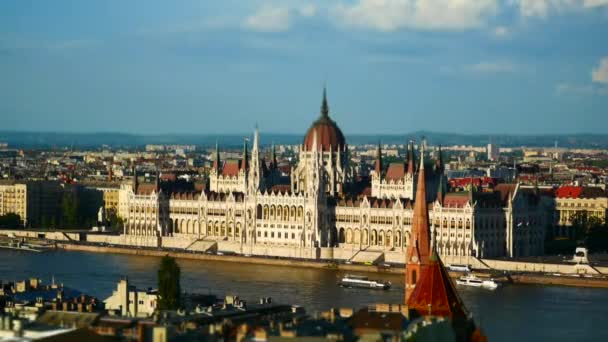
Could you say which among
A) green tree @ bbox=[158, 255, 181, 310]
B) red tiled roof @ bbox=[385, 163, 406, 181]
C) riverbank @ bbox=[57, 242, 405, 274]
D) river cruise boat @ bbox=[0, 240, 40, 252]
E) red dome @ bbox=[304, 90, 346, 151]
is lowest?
riverbank @ bbox=[57, 242, 405, 274]

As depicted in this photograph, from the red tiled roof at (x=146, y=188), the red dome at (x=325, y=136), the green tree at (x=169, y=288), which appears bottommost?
the green tree at (x=169, y=288)

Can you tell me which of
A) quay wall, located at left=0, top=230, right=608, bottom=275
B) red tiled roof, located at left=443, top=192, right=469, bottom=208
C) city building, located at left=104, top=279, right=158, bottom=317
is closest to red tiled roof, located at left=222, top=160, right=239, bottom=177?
quay wall, located at left=0, top=230, right=608, bottom=275

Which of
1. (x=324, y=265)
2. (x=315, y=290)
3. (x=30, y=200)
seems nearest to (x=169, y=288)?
(x=315, y=290)

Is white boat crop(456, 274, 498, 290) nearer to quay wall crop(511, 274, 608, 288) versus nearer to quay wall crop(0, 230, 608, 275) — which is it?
quay wall crop(511, 274, 608, 288)

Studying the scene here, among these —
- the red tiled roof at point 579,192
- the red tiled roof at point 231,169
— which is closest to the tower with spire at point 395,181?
the red tiled roof at point 231,169

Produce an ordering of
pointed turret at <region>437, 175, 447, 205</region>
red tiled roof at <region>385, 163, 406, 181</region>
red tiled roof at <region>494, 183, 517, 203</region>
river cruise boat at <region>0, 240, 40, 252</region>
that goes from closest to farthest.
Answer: pointed turret at <region>437, 175, 447, 205</region>
red tiled roof at <region>494, 183, 517, 203</region>
red tiled roof at <region>385, 163, 406, 181</region>
river cruise boat at <region>0, 240, 40, 252</region>

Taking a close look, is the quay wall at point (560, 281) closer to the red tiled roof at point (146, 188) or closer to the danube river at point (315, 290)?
the danube river at point (315, 290)
